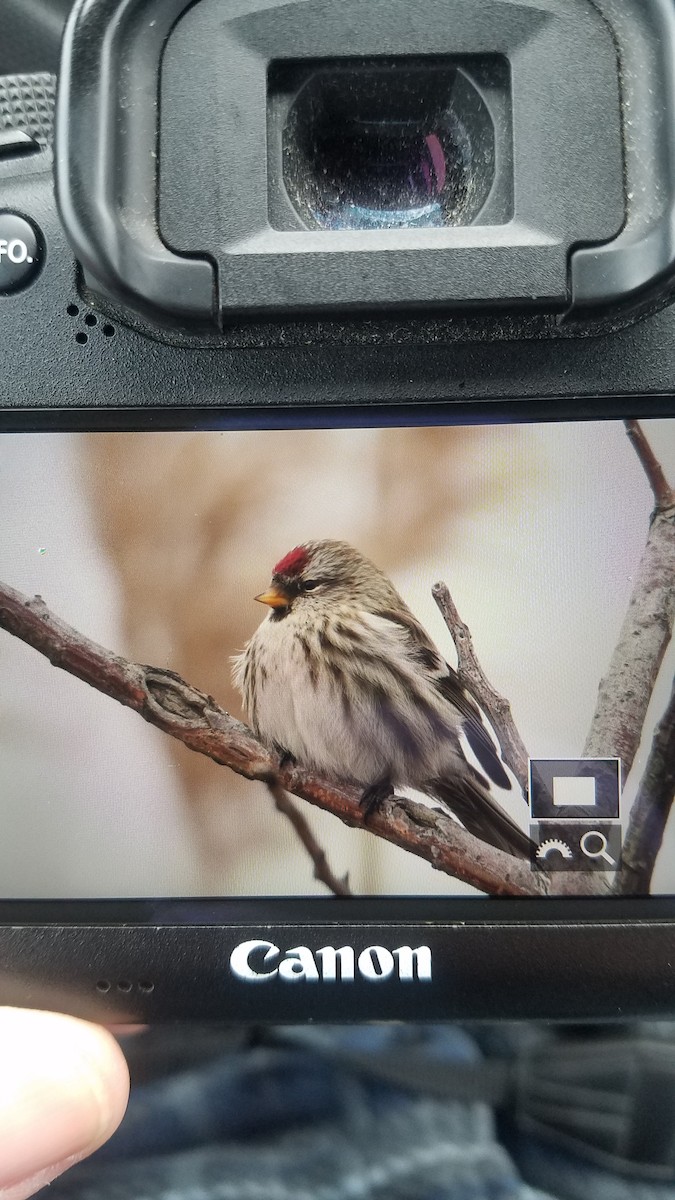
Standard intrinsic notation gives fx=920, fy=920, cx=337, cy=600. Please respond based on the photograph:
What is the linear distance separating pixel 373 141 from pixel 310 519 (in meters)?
0.15

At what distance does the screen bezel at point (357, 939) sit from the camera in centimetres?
38

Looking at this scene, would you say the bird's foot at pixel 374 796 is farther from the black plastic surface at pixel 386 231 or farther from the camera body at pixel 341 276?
the black plastic surface at pixel 386 231

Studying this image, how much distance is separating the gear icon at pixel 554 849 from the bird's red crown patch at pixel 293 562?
0.50ft

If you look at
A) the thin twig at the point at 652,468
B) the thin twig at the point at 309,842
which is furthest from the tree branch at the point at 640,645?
the thin twig at the point at 309,842

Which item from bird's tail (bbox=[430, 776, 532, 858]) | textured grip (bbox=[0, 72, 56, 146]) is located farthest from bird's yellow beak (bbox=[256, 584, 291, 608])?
textured grip (bbox=[0, 72, 56, 146])

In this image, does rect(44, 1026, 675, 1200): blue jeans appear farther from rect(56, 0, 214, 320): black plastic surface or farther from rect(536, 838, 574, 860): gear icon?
rect(56, 0, 214, 320): black plastic surface

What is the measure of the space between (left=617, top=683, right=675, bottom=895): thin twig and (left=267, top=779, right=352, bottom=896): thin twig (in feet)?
0.38

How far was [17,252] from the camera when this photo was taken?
37 centimetres

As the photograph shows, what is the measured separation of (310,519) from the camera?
38cm

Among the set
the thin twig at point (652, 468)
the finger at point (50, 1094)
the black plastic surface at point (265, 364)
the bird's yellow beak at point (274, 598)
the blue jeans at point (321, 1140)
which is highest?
the black plastic surface at point (265, 364)

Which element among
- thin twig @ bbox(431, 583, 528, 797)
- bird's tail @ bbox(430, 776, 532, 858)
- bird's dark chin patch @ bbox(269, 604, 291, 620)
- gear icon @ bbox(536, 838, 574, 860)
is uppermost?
bird's dark chin patch @ bbox(269, 604, 291, 620)

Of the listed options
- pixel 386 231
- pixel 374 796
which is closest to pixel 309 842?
pixel 374 796

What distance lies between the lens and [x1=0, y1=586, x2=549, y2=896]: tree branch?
1.24 feet

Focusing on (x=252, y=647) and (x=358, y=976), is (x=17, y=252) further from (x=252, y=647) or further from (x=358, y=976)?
(x=358, y=976)
